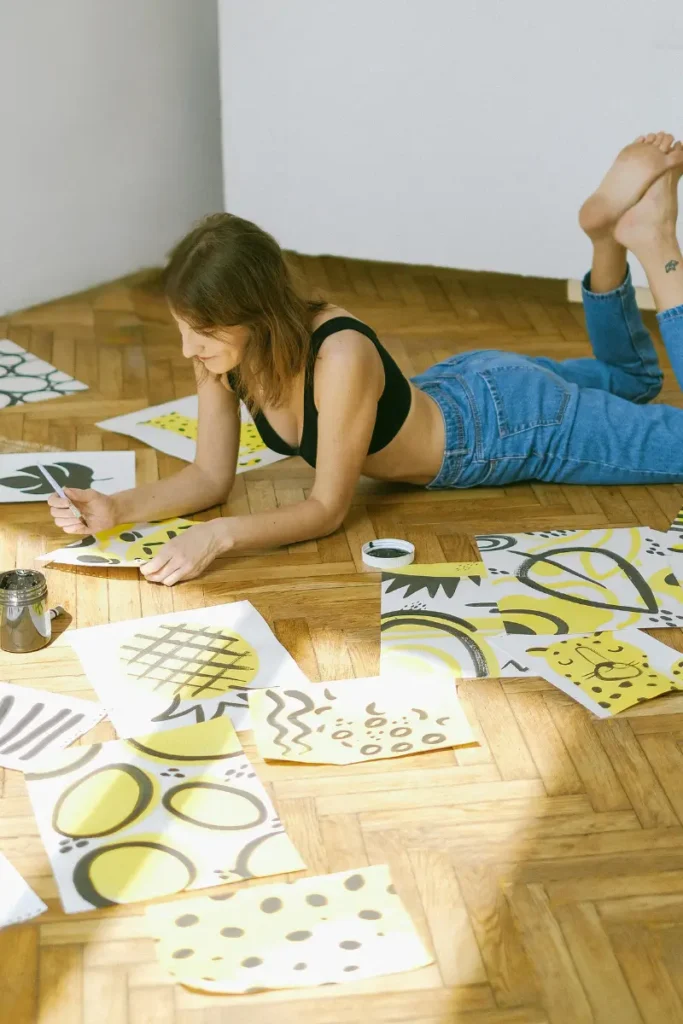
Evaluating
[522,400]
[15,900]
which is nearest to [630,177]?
[522,400]

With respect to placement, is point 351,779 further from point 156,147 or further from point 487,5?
point 156,147

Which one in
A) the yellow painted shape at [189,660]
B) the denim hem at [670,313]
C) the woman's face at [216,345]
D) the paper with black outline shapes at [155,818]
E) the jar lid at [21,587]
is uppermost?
the woman's face at [216,345]

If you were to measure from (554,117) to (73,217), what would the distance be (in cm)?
164

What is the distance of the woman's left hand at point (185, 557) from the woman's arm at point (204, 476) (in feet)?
0.61

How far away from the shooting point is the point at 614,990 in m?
1.46

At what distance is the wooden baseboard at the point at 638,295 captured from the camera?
391cm

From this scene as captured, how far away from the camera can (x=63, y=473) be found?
9.50 feet

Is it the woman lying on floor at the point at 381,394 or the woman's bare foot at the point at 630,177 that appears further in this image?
the woman's bare foot at the point at 630,177

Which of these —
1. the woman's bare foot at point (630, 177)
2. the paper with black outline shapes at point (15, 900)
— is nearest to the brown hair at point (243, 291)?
the woman's bare foot at point (630, 177)

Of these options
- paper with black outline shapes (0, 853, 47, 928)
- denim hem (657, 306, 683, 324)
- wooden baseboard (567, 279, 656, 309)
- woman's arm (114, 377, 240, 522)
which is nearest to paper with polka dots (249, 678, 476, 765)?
paper with black outline shapes (0, 853, 47, 928)

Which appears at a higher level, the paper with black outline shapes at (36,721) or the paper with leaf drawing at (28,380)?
the paper with black outline shapes at (36,721)

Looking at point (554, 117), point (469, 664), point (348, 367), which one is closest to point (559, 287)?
point (554, 117)

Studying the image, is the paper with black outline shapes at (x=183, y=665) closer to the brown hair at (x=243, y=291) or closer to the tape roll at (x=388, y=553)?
the tape roll at (x=388, y=553)

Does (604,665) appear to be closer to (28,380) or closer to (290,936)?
(290,936)
